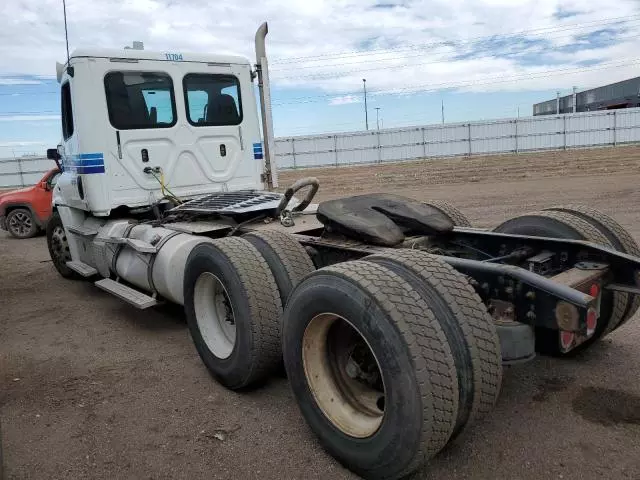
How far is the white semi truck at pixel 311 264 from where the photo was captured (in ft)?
8.43

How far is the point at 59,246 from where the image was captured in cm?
760

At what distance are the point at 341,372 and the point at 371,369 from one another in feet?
0.57

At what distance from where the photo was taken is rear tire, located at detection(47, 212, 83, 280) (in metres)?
7.51

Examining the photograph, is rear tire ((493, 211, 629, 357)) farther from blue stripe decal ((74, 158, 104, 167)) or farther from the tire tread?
blue stripe decal ((74, 158, 104, 167))

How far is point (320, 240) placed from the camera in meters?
4.20

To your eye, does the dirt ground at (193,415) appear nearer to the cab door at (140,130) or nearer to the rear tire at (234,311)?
the rear tire at (234,311)

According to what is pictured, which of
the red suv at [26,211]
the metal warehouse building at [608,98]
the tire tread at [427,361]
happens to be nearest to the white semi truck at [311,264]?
the tire tread at [427,361]

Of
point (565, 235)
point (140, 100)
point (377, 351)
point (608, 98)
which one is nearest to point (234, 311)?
point (377, 351)

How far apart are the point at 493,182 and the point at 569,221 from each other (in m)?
16.4

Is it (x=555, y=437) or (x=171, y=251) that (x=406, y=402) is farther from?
(x=171, y=251)

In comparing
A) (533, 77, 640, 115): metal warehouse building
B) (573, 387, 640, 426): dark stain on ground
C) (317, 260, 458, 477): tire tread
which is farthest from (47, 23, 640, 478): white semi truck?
(533, 77, 640, 115): metal warehouse building

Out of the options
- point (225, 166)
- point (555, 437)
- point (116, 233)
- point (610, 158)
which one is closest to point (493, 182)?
point (610, 158)

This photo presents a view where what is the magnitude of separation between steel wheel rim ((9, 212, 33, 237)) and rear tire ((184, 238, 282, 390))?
10.6 meters

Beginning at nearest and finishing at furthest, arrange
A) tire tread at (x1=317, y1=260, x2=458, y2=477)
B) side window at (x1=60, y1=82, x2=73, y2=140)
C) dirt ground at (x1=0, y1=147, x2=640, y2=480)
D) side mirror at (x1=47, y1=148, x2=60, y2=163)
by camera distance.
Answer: tire tread at (x1=317, y1=260, x2=458, y2=477), dirt ground at (x1=0, y1=147, x2=640, y2=480), side window at (x1=60, y1=82, x2=73, y2=140), side mirror at (x1=47, y1=148, x2=60, y2=163)
